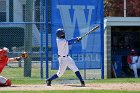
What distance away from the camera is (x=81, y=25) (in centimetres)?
2059

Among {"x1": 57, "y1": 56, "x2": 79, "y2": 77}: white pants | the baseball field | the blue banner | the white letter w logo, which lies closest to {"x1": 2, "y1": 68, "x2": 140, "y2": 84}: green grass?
the baseball field

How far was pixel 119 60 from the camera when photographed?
78.8 feet

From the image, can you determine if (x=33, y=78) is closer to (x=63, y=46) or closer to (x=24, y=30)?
(x=24, y=30)

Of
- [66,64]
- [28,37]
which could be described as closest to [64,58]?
[66,64]

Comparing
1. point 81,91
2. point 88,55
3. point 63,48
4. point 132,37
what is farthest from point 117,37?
point 81,91

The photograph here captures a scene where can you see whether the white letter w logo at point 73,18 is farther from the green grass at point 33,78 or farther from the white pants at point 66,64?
the white pants at point 66,64

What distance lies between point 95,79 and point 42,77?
2096 millimetres

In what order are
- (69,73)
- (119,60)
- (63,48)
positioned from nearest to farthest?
(63,48), (69,73), (119,60)

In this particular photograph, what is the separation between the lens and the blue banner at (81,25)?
2042 centimetres

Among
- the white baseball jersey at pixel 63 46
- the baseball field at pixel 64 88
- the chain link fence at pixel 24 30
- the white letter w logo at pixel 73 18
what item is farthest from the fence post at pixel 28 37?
the white baseball jersey at pixel 63 46

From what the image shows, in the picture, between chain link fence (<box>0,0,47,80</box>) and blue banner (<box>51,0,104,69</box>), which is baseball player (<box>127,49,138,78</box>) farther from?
chain link fence (<box>0,0,47,80</box>)

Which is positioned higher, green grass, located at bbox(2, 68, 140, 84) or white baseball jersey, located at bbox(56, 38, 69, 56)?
white baseball jersey, located at bbox(56, 38, 69, 56)

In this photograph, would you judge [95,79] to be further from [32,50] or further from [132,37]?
A: [132,37]

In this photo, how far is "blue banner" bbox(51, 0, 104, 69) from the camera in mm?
20422
